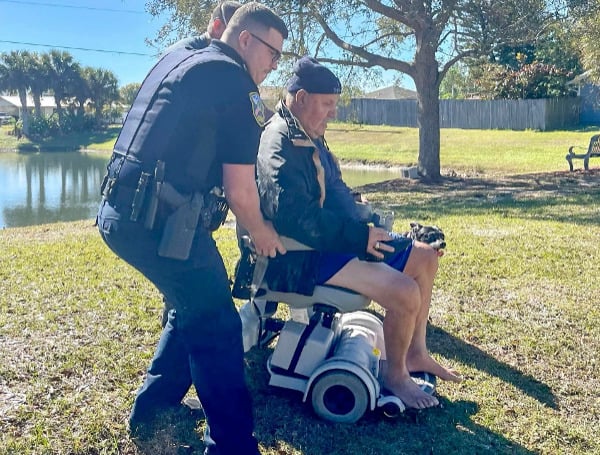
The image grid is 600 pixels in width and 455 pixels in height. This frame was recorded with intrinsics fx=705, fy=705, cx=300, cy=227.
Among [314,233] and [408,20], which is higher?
[408,20]

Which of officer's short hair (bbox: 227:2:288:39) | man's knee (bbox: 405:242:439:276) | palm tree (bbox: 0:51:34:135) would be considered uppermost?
palm tree (bbox: 0:51:34:135)

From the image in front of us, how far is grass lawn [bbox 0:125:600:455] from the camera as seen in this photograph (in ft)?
10.6

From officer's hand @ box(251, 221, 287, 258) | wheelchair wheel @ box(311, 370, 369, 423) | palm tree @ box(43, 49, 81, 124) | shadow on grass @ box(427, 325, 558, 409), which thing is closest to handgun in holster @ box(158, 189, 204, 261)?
officer's hand @ box(251, 221, 287, 258)

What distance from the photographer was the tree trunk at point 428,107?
16.1m

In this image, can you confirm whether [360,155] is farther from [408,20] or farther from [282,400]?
[282,400]

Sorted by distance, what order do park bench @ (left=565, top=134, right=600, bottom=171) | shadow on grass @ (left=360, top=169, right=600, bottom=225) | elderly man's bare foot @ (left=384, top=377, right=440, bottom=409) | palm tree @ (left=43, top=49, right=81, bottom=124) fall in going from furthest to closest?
palm tree @ (left=43, top=49, right=81, bottom=124)
park bench @ (left=565, top=134, right=600, bottom=171)
shadow on grass @ (left=360, top=169, right=600, bottom=225)
elderly man's bare foot @ (left=384, top=377, right=440, bottom=409)

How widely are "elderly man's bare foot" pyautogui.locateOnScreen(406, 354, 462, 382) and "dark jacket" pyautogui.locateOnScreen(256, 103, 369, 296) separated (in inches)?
32.8

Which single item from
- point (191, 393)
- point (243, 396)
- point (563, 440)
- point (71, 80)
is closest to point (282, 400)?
point (191, 393)

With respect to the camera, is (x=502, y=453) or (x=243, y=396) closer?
(x=243, y=396)

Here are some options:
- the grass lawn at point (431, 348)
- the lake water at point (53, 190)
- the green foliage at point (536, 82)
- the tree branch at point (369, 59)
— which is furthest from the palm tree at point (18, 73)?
the grass lawn at point (431, 348)

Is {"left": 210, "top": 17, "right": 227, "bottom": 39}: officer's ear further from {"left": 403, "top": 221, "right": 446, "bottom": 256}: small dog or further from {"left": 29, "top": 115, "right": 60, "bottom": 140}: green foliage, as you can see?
{"left": 29, "top": 115, "right": 60, "bottom": 140}: green foliage

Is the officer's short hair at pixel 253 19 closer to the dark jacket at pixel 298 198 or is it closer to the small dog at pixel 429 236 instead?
the dark jacket at pixel 298 198

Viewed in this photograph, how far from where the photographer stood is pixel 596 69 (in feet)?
63.8

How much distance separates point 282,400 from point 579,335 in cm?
216
